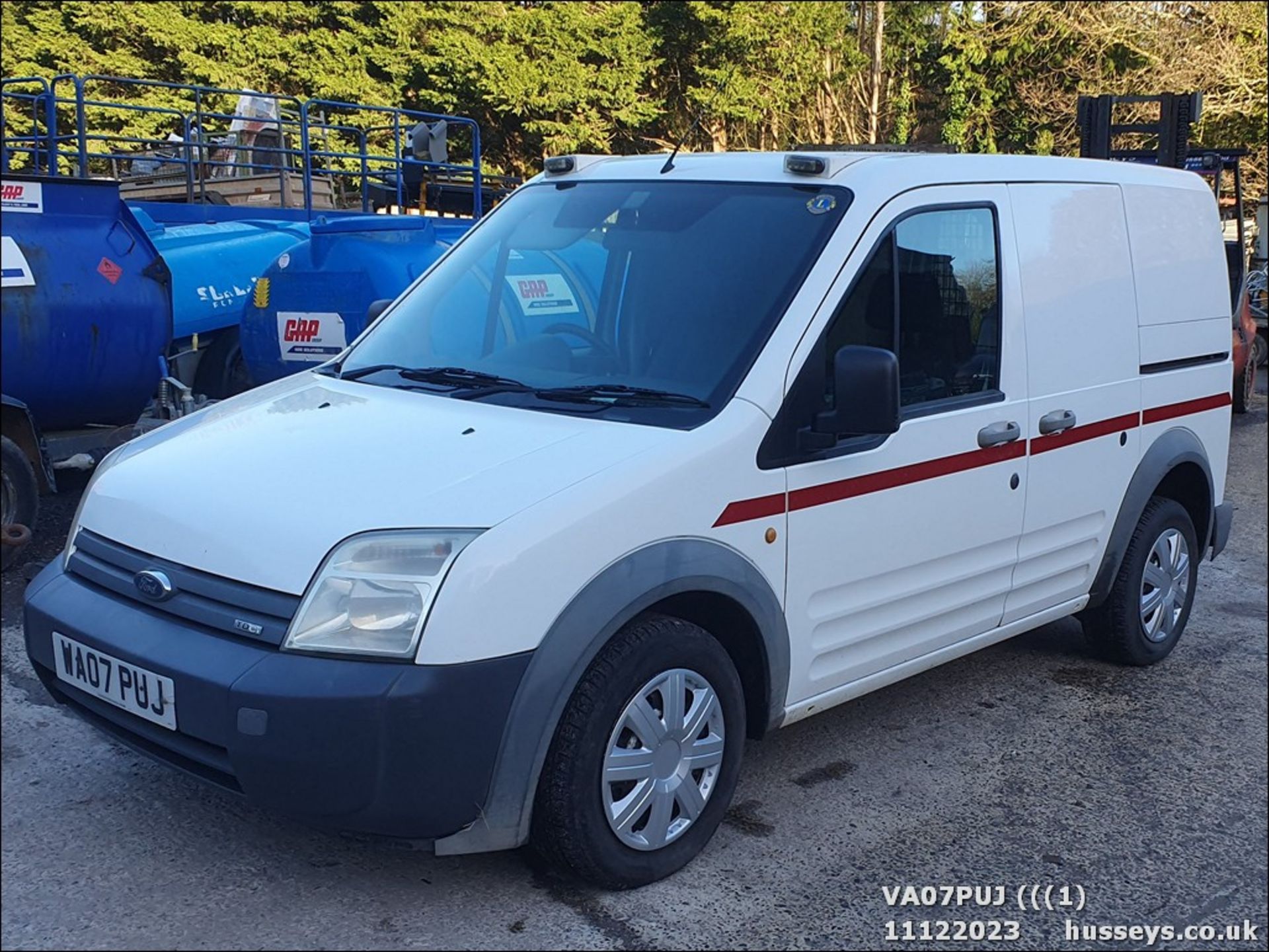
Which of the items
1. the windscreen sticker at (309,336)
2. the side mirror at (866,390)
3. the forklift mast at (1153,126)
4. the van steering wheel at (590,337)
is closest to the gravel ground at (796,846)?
the side mirror at (866,390)

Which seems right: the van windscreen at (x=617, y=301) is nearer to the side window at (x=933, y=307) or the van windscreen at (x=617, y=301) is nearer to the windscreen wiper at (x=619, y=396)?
the windscreen wiper at (x=619, y=396)

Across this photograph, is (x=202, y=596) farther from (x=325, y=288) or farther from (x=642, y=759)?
(x=325, y=288)

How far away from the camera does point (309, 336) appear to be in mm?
7641

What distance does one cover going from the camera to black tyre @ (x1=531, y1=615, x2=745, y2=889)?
3.15 metres

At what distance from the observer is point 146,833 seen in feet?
11.6

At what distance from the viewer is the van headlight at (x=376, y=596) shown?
2924 mm

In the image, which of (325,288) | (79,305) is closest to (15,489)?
(79,305)

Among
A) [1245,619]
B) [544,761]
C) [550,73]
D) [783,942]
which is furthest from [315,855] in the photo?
[550,73]

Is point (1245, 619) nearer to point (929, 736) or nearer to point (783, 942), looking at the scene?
point (929, 736)

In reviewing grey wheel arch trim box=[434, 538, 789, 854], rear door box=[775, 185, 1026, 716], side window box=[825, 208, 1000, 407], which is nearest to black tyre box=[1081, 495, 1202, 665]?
rear door box=[775, 185, 1026, 716]

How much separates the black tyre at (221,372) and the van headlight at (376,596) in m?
6.11

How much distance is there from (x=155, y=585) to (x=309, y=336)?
4.66 m

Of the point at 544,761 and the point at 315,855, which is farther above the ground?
the point at 544,761

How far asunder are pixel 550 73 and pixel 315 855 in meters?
26.1
